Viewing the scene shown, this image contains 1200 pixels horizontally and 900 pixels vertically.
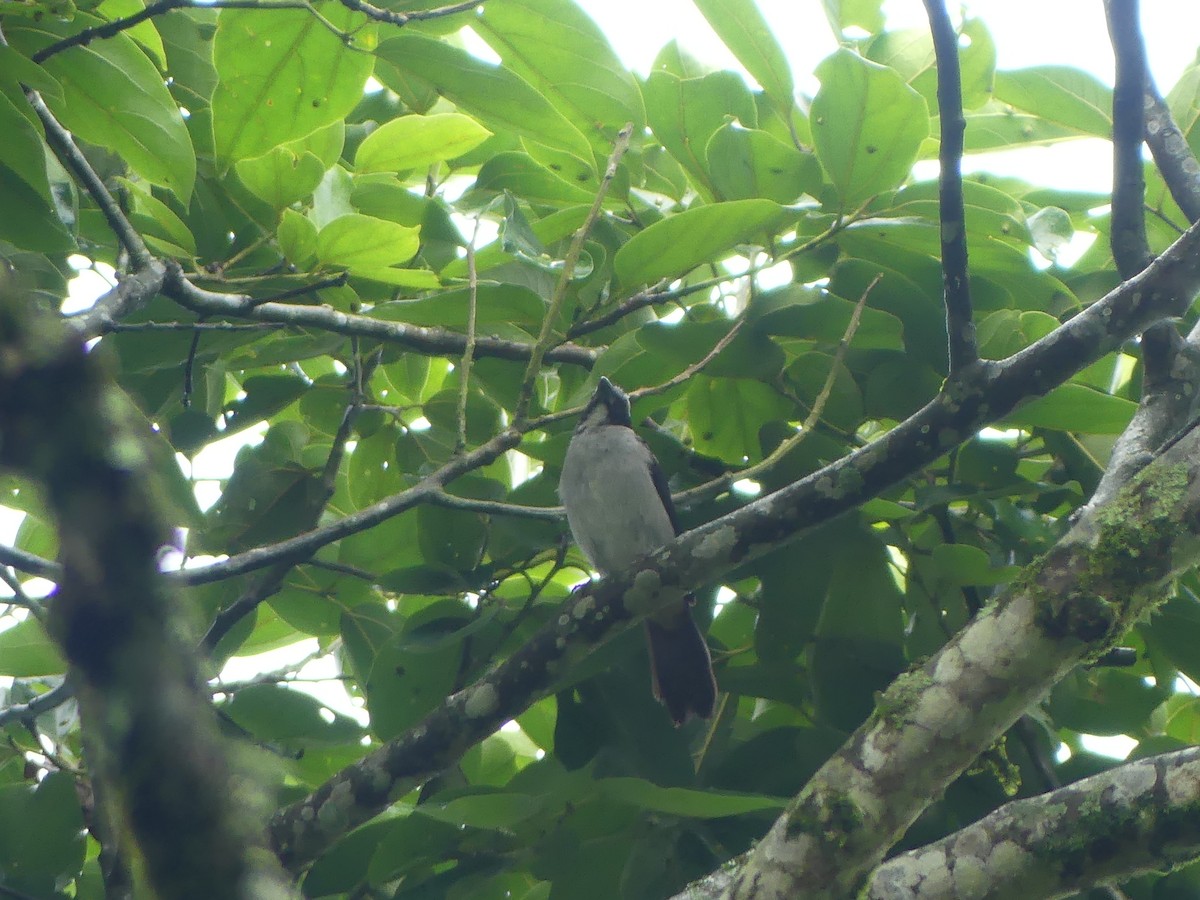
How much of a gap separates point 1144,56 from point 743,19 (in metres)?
1.04

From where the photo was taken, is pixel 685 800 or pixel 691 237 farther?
pixel 691 237

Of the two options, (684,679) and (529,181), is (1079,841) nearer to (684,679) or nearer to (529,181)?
(684,679)

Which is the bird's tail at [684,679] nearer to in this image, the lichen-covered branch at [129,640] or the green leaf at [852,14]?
the green leaf at [852,14]

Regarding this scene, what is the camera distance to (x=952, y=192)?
101 inches

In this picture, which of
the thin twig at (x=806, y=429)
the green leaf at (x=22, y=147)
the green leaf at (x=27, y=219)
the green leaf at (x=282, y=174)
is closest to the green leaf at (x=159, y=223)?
the green leaf at (x=282, y=174)

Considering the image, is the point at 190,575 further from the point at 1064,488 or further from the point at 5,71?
the point at 1064,488

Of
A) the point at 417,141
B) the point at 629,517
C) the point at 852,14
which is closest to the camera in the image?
the point at 417,141

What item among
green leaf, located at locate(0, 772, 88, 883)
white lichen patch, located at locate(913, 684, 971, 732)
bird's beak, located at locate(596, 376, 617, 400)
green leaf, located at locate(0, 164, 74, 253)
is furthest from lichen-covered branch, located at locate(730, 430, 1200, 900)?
green leaf, located at locate(0, 772, 88, 883)

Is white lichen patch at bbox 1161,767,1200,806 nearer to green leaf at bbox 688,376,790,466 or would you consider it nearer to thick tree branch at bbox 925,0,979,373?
thick tree branch at bbox 925,0,979,373

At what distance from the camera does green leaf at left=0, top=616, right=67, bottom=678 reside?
11.8ft

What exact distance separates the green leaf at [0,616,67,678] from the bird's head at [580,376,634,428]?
6.07 feet

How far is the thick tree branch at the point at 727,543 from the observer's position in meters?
2.64

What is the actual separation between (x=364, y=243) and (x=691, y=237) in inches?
32.5

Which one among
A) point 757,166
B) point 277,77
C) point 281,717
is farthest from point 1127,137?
point 281,717
